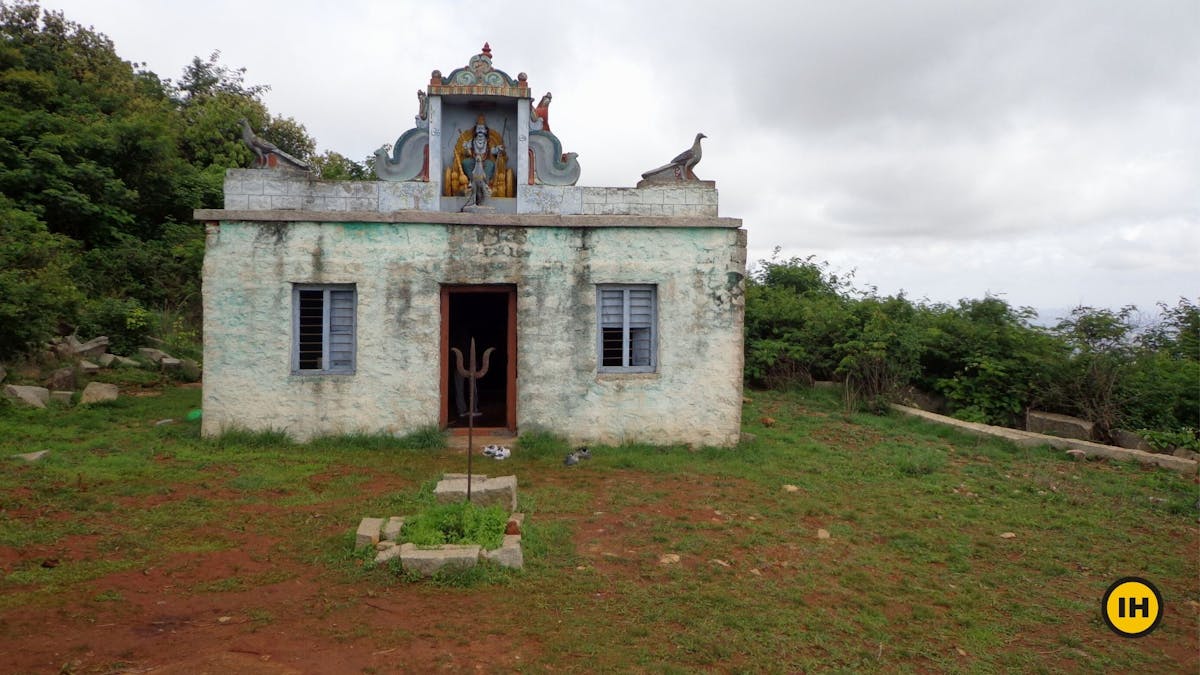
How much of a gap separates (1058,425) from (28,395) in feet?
51.4

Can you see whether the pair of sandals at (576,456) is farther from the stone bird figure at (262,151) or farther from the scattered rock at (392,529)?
the stone bird figure at (262,151)

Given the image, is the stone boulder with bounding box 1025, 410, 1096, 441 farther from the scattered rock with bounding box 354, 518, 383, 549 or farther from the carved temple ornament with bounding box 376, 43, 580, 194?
the scattered rock with bounding box 354, 518, 383, 549

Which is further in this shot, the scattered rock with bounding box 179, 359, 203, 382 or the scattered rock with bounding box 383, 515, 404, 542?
the scattered rock with bounding box 179, 359, 203, 382

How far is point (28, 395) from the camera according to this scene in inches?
412

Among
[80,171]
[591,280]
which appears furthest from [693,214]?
[80,171]

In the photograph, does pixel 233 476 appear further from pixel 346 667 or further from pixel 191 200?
pixel 191 200

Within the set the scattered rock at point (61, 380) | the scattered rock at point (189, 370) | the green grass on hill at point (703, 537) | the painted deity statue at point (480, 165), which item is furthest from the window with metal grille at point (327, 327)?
the scattered rock at point (189, 370)

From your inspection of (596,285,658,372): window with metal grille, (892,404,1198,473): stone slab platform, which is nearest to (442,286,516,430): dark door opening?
(596,285,658,372): window with metal grille

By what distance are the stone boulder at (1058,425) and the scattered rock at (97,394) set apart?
14676mm

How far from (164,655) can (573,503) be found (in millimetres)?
3836

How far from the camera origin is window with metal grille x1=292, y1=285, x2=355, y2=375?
9328 millimetres

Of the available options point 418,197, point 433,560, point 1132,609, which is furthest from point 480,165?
point 1132,609

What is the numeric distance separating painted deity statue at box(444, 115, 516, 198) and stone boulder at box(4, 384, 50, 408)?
6.86 meters

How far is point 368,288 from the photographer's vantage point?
9.21 metres
